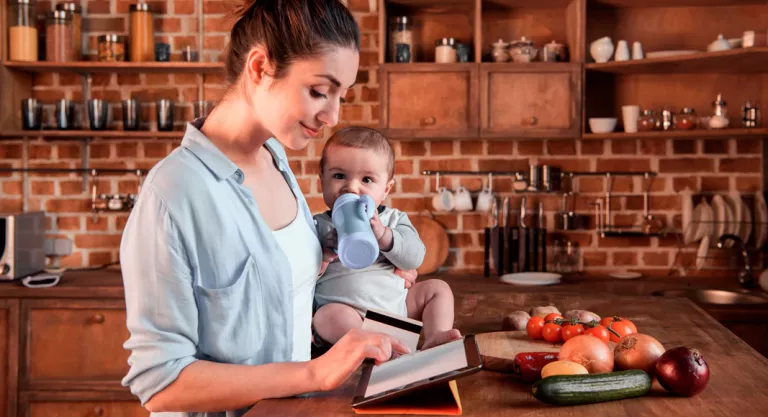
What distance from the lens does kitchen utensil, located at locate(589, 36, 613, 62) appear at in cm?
368

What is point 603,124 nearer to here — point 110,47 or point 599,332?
point 599,332

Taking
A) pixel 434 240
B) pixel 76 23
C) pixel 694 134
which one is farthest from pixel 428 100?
pixel 76 23

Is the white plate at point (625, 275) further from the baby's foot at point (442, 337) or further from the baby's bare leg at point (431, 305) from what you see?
the baby's foot at point (442, 337)

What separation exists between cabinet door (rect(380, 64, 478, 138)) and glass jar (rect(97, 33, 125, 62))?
133 cm

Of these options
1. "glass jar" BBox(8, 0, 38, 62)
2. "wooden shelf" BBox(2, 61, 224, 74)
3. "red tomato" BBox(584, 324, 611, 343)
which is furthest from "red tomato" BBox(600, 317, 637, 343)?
"glass jar" BBox(8, 0, 38, 62)

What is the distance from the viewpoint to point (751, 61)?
3557 millimetres

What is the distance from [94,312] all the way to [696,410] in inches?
111

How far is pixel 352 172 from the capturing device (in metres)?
1.99

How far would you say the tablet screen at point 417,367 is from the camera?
1299 mm

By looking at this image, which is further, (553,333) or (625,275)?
(625,275)

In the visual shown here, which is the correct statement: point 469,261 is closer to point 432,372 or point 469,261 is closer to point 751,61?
point 751,61

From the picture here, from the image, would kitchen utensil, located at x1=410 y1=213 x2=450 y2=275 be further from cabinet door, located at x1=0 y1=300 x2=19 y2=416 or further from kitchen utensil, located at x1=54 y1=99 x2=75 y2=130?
cabinet door, located at x1=0 y1=300 x2=19 y2=416

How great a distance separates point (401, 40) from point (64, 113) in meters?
1.71

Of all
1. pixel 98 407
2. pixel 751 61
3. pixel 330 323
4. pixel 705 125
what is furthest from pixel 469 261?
pixel 330 323
